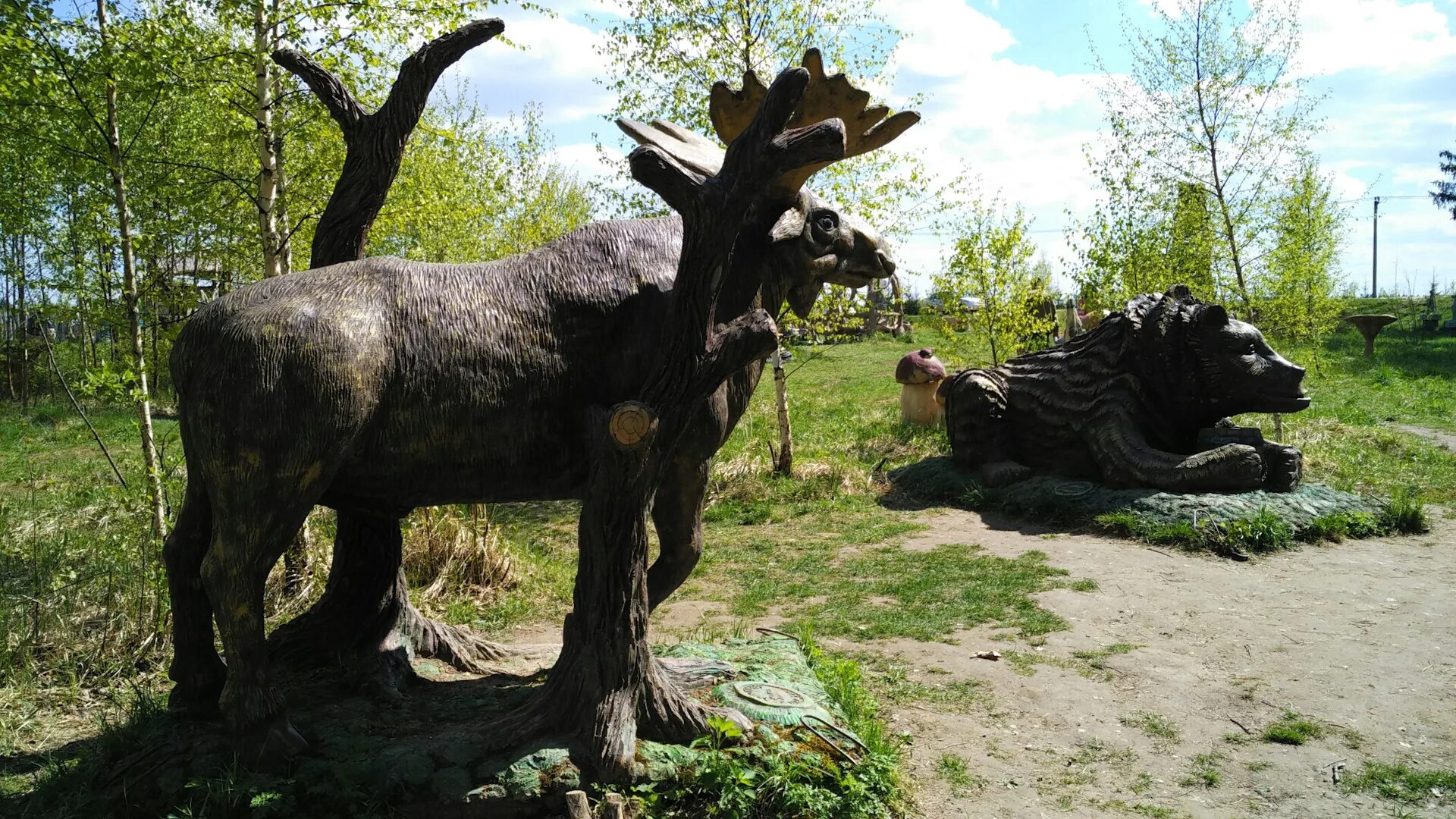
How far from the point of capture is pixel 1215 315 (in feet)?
26.7

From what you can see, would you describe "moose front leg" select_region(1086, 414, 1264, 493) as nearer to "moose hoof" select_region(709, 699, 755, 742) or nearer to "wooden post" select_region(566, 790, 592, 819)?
"moose hoof" select_region(709, 699, 755, 742)

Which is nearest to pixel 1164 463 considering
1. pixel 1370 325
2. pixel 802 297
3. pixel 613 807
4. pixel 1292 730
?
pixel 1292 730

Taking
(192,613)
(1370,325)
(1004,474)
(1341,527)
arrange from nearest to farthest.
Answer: (192,613), (1341,527), (1004,474), (1370,325)

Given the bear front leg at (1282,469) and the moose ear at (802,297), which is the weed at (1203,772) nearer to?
the moose ear at (802,297)

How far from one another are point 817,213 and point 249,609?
252 centimetres

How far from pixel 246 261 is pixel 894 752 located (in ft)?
23.4

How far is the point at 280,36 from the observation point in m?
Answer: 6.13

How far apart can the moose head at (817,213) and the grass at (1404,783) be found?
2.84 m

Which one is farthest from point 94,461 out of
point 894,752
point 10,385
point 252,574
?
point 894,752

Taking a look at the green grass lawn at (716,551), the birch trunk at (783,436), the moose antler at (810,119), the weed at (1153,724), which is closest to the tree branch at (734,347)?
the moose antler at (810,119)

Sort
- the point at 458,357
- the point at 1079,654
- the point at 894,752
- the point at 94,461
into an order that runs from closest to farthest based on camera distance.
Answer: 1. the point at 458,357
2. the point at 894,752
3. the point at 1079,654
4. the point at 94,461

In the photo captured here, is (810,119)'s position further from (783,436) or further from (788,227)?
(783,436)

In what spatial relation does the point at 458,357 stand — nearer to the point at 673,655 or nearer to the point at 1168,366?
the point at 673,655

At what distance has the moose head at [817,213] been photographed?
11.9ft
